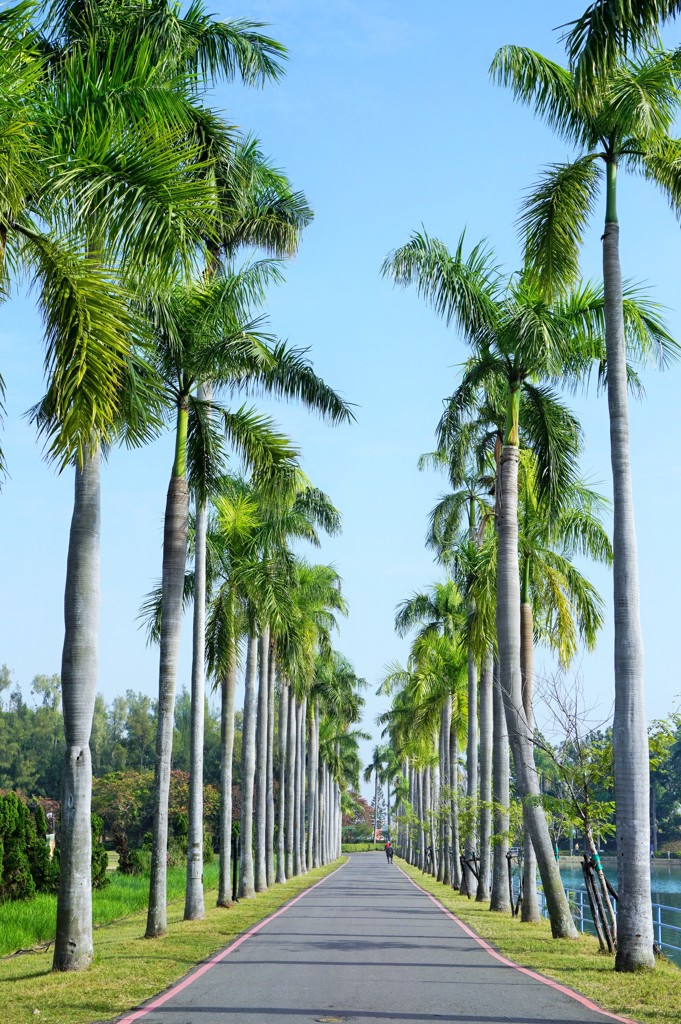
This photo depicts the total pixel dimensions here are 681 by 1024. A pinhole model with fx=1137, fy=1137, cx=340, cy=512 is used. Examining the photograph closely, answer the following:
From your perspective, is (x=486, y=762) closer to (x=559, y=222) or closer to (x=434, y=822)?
(x=559, y=222)

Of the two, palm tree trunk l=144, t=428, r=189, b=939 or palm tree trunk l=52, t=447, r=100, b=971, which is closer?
palm tree trunk l=52, t=447, r=100, b=971

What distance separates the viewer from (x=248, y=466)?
20094 millimetres

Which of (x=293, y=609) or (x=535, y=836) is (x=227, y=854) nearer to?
(x=293, y=609)

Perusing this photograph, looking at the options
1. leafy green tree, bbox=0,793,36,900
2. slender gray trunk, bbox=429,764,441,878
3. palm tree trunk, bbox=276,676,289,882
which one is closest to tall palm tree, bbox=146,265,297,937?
leafy green tree, bbox=0,793,36,900

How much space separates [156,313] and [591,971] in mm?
11373

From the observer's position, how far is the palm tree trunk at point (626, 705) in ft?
45.8

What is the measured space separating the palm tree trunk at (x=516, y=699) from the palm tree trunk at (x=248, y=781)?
33.7ft

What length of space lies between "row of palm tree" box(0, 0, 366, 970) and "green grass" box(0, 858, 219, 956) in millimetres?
2205

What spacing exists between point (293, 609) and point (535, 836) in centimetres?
950

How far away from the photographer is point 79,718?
45.6ft

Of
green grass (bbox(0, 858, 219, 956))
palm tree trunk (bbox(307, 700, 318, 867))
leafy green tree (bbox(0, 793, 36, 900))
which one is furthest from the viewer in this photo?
palm tree trunk (bbox(307, 700, 318, 867))

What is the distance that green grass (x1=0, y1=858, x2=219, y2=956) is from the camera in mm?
18141

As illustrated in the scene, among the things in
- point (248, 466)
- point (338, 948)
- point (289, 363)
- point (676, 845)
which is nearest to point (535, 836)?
point (338, 948)

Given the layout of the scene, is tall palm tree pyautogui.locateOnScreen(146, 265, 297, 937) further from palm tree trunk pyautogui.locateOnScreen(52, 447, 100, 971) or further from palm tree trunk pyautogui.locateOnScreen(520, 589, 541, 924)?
palm tree trunk pyautogui.locateOnScreen(520, 589, 541, 924)
